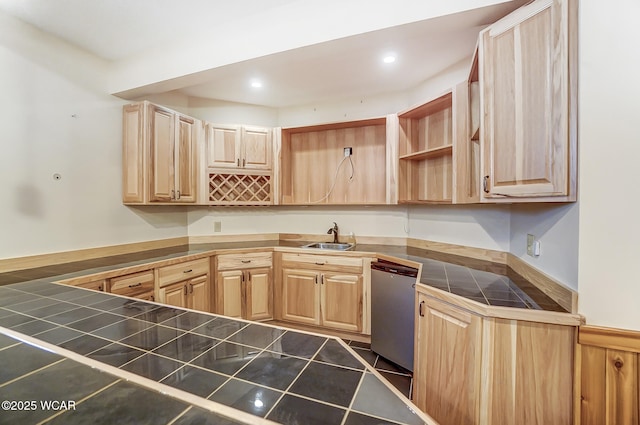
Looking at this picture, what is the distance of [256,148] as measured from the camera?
10.3ft

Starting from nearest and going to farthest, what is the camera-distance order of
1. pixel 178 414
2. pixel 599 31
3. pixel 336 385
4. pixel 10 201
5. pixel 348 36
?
pixel 178 414, pixel 336 385, pixel 599 31, pixel 348 36, pixel 10 201

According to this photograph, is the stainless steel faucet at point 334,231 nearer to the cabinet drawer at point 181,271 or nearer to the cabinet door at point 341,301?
the cabinet door at point 341,301

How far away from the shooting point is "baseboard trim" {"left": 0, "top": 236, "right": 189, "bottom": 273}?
1923 millimetres

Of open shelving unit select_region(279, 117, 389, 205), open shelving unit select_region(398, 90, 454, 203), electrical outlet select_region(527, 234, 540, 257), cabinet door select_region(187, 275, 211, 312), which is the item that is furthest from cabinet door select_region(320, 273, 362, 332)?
electrical outlet select_region(527, 234, 540, 257)

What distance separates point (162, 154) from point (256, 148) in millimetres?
925

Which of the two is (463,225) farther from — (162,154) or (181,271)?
(162,154)

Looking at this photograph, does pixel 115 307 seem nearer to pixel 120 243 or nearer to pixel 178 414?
pixel 178 414

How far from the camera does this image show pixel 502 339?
47.1 inches

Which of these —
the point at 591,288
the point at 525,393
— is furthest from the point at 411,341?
the point at 591,288

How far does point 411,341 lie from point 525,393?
0.98m

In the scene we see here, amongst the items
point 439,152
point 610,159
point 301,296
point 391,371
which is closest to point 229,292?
point 301,296

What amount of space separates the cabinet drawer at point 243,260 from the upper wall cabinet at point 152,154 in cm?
72

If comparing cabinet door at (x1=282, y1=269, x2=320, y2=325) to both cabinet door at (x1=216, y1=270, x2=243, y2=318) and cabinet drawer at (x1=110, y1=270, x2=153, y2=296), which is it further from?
cabinet drawer at (x1=110, y1=270, x2=153, y2=296)

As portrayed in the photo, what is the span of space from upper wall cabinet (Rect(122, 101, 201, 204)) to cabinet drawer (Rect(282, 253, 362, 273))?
48.4 inches
